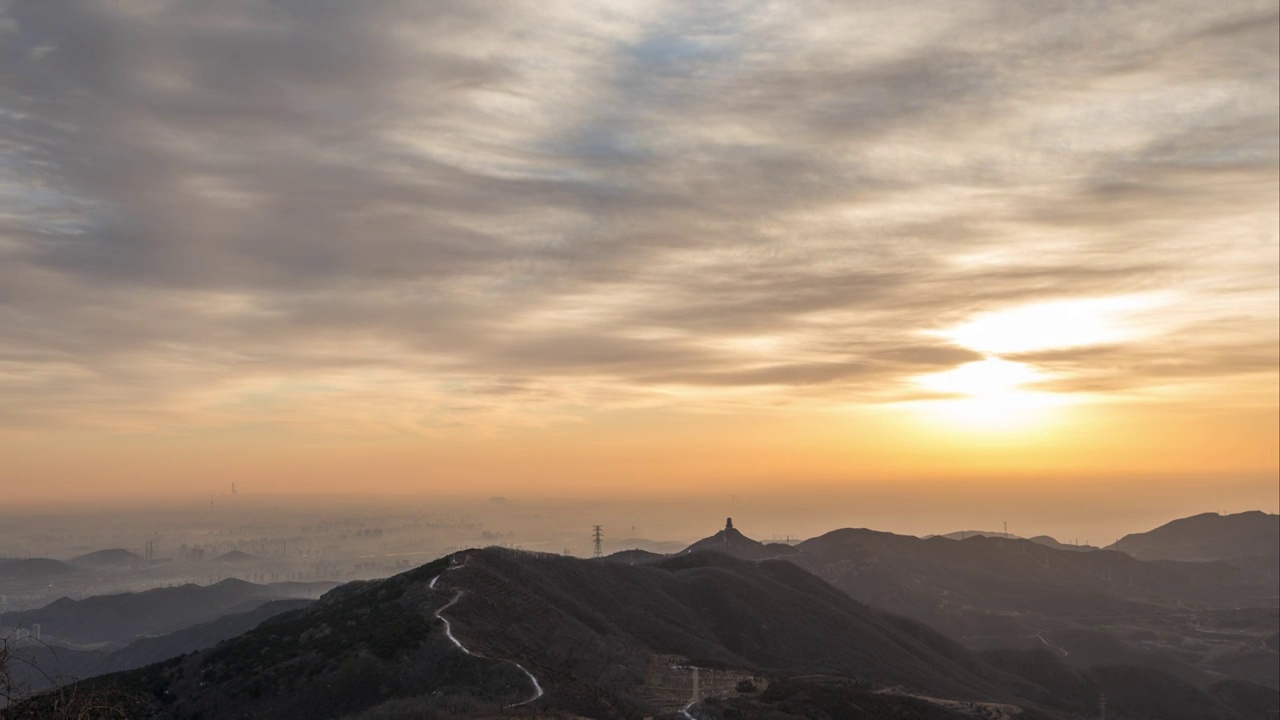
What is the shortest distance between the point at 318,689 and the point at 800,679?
121 feet

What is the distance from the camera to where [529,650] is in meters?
72.8

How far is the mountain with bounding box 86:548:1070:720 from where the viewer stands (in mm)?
61812

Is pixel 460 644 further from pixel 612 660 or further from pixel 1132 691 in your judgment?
pixel 1132 691

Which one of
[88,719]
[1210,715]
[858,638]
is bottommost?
[1210,715]

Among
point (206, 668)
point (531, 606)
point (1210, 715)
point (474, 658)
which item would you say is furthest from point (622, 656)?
point (1210, 715)

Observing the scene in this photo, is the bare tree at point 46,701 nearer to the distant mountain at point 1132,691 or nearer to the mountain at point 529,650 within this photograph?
the mountain at point 529,650

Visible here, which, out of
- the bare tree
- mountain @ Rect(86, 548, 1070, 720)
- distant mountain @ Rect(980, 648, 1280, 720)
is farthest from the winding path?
distant mountain @ Rect(980, 648, 1280, 720)

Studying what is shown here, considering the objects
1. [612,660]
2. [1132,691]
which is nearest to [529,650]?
[612,660]

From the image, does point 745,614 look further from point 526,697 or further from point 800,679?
point 526,697

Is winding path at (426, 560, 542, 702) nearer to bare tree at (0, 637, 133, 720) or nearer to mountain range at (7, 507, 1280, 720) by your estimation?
mountain range at (7, 507, 1280, 720)

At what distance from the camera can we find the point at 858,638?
409 feet

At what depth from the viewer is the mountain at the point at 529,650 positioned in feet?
203

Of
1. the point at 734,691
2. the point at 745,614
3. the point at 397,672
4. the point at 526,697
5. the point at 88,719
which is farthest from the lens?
the point at 745,614

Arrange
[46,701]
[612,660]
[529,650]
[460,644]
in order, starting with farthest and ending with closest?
[612,660]
[529,650]
[460,644]
[46,701]
